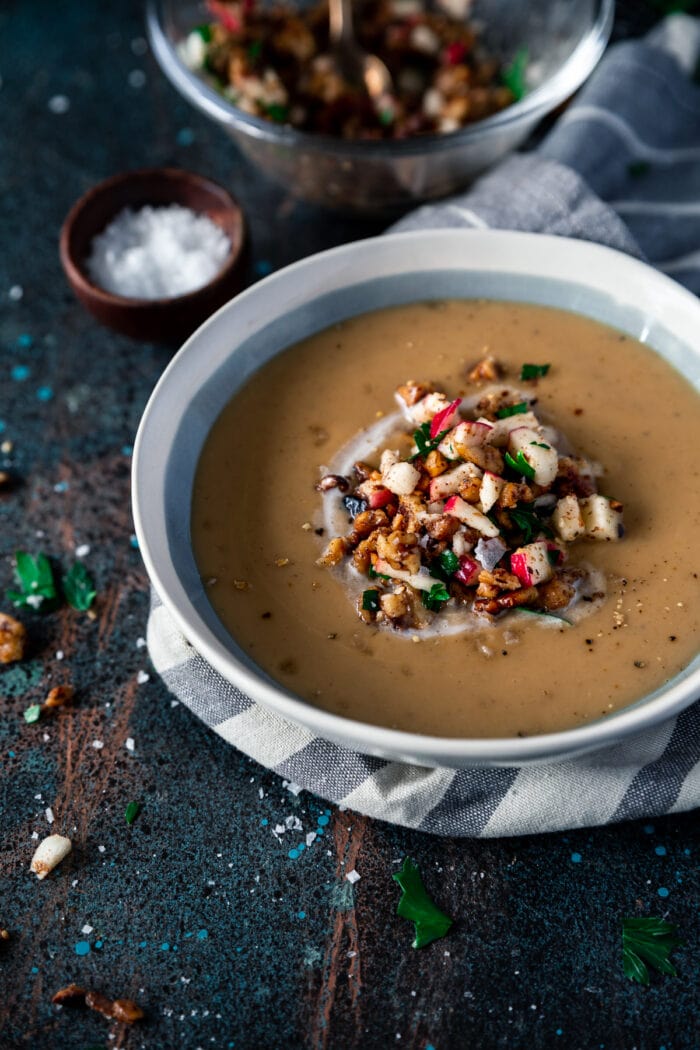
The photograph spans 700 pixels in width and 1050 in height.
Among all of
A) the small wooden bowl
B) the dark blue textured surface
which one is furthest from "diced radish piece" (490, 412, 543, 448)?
the small wooden bowl

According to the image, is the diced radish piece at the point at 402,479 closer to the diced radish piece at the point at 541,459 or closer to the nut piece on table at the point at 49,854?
the diced radish piece at the point at 541,459

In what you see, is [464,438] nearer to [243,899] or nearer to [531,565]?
[531,565]

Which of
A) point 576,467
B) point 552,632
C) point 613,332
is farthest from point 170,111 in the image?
point 552,632

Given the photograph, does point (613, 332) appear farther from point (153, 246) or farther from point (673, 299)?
point (153, 246)

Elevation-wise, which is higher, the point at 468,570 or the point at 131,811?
the point at 468,570

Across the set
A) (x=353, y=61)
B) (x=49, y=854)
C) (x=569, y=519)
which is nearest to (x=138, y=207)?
(x=353, y=61)

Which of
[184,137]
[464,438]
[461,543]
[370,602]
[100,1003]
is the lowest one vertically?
[100,1003]
